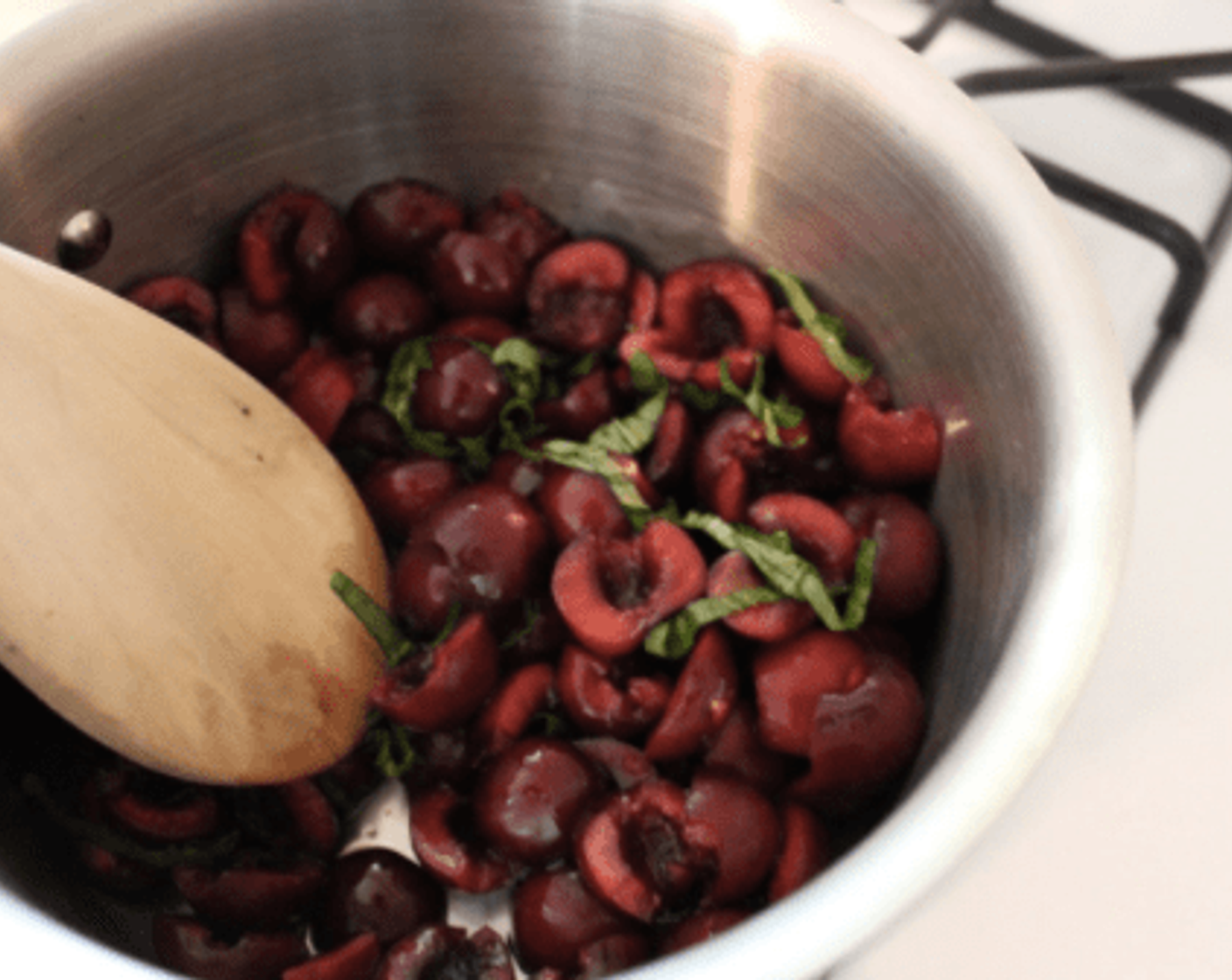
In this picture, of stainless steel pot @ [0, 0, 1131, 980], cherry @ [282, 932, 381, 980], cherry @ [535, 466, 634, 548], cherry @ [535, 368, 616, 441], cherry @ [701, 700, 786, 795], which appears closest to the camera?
stainless steel pot @ [0, 0, 1131, 980]

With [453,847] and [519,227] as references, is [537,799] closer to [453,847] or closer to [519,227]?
[453,847]

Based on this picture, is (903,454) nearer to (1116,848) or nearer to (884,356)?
→ (884,356)

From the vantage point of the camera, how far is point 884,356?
1188 millimetres

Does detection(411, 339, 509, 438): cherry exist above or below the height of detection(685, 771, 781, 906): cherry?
above

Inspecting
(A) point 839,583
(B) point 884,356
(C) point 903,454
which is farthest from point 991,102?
(A) point 839,583

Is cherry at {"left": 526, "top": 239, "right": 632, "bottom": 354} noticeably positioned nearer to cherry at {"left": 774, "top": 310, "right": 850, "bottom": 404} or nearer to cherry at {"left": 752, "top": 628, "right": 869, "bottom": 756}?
cherry at {"left": 774, "top": 310, "right": 850, "bottom": 404}

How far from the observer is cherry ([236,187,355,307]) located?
4.15 feet

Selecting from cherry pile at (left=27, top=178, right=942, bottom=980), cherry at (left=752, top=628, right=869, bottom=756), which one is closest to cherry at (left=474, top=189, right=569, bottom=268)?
cherry pile at (left=27, top=178, right=942, bottom=980)

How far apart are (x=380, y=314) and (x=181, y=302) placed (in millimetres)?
207

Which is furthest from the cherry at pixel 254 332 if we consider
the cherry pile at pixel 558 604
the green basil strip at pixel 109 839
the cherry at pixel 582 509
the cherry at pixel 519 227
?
the green basil strip at pixel 109 839

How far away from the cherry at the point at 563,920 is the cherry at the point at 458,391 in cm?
48

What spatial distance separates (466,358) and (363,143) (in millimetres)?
283

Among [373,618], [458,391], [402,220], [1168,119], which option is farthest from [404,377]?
[1168,119]

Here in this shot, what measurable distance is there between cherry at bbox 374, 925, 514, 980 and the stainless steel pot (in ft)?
0.75
